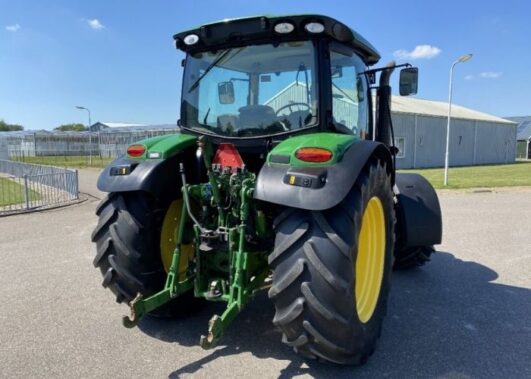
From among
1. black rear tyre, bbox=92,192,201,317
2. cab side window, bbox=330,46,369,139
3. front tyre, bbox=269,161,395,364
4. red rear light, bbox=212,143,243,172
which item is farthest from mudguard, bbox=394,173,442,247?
black rear tyre, bbox=92,192,201,317

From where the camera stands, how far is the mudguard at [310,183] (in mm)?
2463

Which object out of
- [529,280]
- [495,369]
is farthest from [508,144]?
[495,369]

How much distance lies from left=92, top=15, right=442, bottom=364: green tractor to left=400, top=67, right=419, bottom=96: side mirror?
0.66 ft

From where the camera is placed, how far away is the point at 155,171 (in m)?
3.23

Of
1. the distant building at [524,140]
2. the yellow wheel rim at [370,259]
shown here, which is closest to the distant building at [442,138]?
the distant building at [524,140]

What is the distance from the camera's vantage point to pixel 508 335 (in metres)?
3.40

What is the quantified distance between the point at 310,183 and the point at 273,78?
1342 millimetres

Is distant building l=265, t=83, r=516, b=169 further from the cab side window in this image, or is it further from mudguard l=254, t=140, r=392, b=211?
mudguard l=254, t=140, r=392, b=211

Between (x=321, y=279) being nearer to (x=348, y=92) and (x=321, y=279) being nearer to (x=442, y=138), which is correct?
(x=348, y=92)

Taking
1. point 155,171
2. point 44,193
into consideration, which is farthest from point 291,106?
point 44,193

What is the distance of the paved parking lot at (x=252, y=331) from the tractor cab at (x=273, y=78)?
1648mm

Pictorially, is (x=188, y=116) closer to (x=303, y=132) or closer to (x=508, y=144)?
(x=303, y=132)

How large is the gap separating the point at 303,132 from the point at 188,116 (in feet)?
3.70

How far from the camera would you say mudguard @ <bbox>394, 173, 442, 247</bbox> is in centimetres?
415
